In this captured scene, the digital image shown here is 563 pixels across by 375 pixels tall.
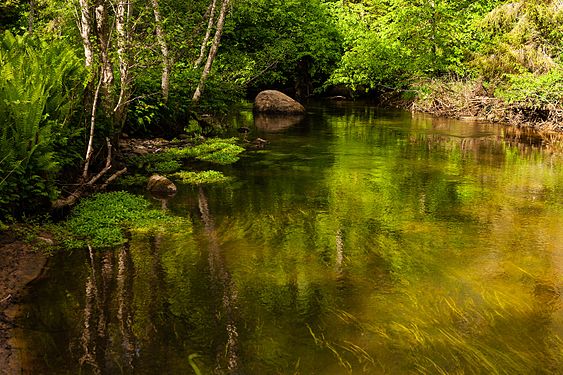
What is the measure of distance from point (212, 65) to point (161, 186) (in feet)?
44.4

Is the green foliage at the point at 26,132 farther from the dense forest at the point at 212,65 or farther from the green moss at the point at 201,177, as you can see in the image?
the green moss at the point at 201,177

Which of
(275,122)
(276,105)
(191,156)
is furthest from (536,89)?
(191,156)

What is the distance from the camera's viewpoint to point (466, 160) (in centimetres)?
1494

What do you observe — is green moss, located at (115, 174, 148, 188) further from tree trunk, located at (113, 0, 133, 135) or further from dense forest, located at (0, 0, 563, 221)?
tree trunk, located at (113, 0, 133, 135)

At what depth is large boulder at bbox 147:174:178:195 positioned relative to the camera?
10.6 m

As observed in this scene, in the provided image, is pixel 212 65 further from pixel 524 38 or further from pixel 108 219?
pixel 108 219

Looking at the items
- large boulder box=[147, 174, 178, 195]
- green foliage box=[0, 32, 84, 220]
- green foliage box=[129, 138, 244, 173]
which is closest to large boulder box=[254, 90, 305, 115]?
green foliage box=[129, 138, 244, 173]

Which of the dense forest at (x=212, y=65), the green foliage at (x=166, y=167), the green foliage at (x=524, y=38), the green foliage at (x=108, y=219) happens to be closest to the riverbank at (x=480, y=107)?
the dense forest at (x=212, y=65)

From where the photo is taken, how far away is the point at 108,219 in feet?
27.8

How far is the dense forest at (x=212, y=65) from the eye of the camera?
27.0 ft

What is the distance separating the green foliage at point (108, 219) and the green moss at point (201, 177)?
2.13m

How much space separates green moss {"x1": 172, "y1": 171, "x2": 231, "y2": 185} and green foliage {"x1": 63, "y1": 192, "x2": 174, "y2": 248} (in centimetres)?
213

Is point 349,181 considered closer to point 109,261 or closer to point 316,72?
point 109,261

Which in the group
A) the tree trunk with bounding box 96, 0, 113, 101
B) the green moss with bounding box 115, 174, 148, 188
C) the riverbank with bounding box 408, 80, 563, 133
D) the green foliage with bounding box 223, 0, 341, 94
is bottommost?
the green moss with bounding box 115, 174, 148, 188
